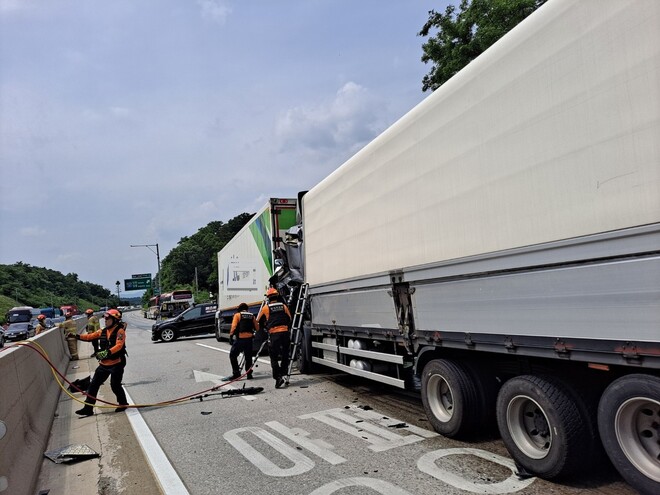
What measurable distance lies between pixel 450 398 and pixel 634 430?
203 centimetres

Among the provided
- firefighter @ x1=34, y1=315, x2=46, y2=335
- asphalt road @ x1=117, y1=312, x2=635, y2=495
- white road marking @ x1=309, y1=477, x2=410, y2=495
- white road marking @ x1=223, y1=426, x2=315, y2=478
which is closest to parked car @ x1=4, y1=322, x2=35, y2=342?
firefighter @ x1=34, y1=315, x2=46, y2=335

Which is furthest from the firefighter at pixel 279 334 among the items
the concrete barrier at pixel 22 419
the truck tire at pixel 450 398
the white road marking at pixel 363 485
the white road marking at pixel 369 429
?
the white road marking at pixel 363 485

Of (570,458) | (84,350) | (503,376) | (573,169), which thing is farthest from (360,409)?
(84,350)

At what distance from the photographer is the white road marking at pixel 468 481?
3.71m

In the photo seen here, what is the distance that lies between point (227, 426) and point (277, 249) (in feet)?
17.2

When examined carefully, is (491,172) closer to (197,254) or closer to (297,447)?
(297,447)

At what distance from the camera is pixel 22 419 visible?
5.04m

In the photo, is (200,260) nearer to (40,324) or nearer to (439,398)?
(40,324)

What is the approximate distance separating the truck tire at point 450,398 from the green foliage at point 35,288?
60.4m

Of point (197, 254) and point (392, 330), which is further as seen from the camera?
point (197, 254)

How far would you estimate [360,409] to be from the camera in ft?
21.0

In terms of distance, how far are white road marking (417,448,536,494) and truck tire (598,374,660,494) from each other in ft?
2.93

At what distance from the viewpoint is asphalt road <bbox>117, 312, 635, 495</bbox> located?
12.7 feet

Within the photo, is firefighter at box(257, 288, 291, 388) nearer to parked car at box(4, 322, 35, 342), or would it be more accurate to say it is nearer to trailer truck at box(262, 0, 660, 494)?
trailer truck at box(262, 0, 660, 494)
